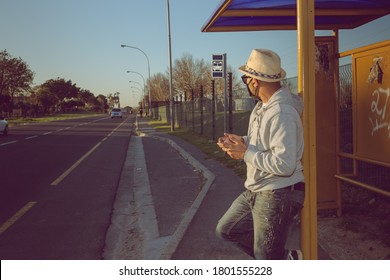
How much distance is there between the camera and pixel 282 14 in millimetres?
4527

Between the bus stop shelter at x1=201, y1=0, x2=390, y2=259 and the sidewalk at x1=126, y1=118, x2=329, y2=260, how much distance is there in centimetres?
140

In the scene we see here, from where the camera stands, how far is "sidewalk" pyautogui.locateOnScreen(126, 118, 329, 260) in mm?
4324

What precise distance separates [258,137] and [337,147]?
2981mm

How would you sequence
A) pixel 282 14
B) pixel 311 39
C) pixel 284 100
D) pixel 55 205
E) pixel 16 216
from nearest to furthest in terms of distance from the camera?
1. pixel 284 100
2. pixel 311 39
3. pixel 282 14
4. pixel 16 216
5. pixel 55 205

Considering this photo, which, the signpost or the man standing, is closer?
the man standing

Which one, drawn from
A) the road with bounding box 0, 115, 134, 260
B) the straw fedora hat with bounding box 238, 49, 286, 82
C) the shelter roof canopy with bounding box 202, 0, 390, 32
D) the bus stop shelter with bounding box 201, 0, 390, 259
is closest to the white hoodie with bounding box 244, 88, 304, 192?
the straw fedora hat with bounding box 238, 49, 286, 82

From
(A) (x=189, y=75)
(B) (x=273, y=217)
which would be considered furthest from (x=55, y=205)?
(A) (x=189, y=75)

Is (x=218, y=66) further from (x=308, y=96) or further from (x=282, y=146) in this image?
(x=282, y=146)

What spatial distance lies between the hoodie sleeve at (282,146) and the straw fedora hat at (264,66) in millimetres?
281

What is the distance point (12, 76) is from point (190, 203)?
6908 centimetres

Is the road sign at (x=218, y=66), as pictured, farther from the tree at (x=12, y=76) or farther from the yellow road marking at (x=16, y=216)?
the tree at (x=12, y=76)

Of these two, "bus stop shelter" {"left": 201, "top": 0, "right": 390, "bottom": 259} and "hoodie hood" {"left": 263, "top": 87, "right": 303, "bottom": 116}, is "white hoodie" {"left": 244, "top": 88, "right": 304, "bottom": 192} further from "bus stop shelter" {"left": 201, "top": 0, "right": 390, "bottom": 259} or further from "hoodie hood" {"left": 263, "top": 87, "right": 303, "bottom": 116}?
"bus stop shelter" {"left": 201, "top": 0, "right": 390, "bottom": 259}

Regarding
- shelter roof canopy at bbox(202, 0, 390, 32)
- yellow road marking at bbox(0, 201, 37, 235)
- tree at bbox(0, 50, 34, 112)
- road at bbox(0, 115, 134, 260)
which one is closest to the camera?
shelter roof canopy at bbox(202, 0, 390, 32)

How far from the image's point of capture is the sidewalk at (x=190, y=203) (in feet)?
14.2
